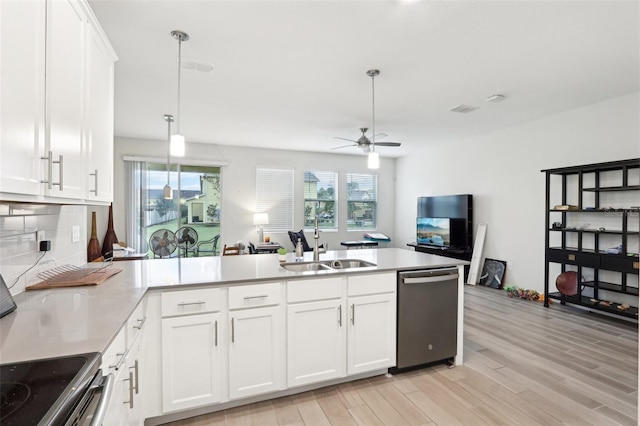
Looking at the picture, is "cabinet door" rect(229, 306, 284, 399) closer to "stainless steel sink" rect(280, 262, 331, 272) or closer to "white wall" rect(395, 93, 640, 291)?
"stainless steel sink" rect(280, 262, 331, 272)

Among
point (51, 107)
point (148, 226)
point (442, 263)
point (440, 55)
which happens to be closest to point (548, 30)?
point (440, 55)

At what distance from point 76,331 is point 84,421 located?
1.48 ft

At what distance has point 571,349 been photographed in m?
3.04

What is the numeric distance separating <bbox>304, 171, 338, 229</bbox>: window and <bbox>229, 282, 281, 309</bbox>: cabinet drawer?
542cm

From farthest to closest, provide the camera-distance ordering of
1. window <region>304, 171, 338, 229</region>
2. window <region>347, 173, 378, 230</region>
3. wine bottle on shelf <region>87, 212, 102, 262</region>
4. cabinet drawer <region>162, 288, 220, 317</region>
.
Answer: window <region>347, 173, 378, 230</region>
window <region>304, 171, 338, 229</region>
wine bottle on shelf <region>87, 212, 102, 262</region>
cabinet drawer <region>162, 288, 220, 317</region>

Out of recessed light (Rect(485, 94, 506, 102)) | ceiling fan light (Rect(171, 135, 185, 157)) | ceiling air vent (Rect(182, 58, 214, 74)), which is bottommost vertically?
ceiling fan light (Rect(171, 135, 185, 157))

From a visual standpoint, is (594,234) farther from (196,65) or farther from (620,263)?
(196,65)

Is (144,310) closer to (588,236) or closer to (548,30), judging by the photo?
(548,30)

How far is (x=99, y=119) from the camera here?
6.32 feet

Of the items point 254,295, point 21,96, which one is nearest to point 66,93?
point 21,96

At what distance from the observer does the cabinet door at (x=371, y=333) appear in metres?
2.34

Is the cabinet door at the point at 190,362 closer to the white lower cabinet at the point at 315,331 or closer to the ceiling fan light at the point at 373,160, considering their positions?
the white lower cabinet at the point at 315,331

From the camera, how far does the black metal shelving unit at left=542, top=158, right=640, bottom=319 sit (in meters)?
3.62

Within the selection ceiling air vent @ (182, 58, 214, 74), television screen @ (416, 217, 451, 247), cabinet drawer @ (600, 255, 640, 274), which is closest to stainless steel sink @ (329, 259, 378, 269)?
ceiling air vent @ (182, 58, 214, 74)
